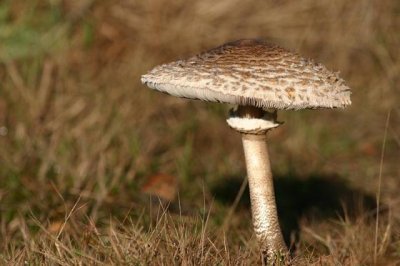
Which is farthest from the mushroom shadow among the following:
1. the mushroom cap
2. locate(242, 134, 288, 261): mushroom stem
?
the mushroom cap

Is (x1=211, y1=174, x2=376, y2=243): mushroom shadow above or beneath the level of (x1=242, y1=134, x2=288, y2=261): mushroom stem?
beneath

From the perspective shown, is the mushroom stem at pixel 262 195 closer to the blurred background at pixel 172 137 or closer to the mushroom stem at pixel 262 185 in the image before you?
the mushroom stem at pixel 262 185

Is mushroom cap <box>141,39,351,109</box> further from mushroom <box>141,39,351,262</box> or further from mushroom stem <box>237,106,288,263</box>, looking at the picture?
mushroom stem <box>237,106,288,263</box>

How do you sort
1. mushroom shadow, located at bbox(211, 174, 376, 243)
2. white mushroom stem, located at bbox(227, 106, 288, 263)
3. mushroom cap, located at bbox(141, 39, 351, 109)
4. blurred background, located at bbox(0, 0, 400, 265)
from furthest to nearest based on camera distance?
mushroom shadow, located at bbox(211, 174, 376, 243) < blurred background, located at bbox(0, 0, 400, 265) < white mushroom stem, located at bbox(227, 106, 288, 263) < mushroom cap, located at bbox(141, 39, 351, 109)

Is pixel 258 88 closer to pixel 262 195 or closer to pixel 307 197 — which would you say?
pixel 262 195

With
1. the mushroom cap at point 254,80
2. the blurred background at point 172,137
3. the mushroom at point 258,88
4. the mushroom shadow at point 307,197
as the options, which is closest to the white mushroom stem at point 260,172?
the mushroom at point 258,88

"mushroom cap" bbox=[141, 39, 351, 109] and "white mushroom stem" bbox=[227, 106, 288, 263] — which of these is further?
"white mushroom stem" bbox=[227, 106, 288, 263]

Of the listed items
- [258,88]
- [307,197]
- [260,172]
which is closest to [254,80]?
[258,88]
